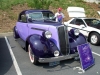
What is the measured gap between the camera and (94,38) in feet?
24.7

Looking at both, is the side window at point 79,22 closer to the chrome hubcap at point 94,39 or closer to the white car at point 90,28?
the white car at point 90,28

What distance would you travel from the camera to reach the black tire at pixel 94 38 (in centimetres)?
735

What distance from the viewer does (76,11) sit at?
49.7ft

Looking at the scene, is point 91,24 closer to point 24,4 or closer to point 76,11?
point 76,11

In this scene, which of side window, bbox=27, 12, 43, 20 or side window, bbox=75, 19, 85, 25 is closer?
side window, bbox=27, 12, 43, 20

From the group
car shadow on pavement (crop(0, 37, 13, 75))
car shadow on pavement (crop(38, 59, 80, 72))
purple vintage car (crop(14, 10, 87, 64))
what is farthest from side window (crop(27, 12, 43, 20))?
car shadow on pavement (crop(38, 59, 80, 72))

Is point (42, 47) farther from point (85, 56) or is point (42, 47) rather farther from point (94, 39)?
point (94, 39)

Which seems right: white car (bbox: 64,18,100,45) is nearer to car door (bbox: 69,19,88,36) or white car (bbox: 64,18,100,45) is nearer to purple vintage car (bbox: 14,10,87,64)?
car door (bbox: 69,19,88,36)

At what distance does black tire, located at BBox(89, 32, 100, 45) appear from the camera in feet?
24.1

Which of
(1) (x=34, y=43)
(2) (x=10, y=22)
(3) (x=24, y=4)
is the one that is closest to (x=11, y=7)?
(3) (x=24, y=4)

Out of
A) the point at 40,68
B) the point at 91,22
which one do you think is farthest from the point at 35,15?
the point at 91,22

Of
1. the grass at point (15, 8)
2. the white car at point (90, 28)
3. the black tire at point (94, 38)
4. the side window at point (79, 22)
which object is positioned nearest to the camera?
the black tire at point (94, 38)

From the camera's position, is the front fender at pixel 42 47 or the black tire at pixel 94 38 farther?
the black tire at pixel 94 38

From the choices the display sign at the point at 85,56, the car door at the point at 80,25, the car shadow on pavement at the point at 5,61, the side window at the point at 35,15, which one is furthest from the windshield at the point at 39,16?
the display sign at the point at 85,56
